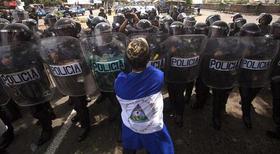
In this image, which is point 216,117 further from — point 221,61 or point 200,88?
point 221,61

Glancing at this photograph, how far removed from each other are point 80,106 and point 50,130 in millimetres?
822

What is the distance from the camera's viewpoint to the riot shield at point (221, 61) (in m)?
3.58

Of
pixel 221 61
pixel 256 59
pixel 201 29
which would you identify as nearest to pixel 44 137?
pixel 221 61

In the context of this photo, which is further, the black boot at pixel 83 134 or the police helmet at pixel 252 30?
the black boot at pixel 83 134

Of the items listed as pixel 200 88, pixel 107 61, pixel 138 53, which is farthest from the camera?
pixel 200 88

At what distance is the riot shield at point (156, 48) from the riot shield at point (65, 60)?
0.88 m

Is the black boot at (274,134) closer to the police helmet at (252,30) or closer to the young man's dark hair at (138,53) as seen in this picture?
the police helmet at (252,30)

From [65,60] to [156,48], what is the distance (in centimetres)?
138

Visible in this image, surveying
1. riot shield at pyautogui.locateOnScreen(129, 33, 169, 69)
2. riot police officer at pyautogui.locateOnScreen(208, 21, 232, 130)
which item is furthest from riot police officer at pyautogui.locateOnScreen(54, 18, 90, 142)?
riot police officer at pyautogui.locateOnScreen(208, 21, 232, 130)

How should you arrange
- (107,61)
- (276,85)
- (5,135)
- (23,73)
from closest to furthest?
1. (107,61)
2. (23,73)
3. (276,85)
4. (5,135)

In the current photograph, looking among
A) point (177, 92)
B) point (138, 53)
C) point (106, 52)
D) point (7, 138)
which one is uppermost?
point (138, 53)

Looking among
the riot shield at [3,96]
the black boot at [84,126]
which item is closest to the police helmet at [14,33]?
the riot shield at [3,96]

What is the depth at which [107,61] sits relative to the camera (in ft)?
11.1

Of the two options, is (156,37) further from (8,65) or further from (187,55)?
(8,65)
